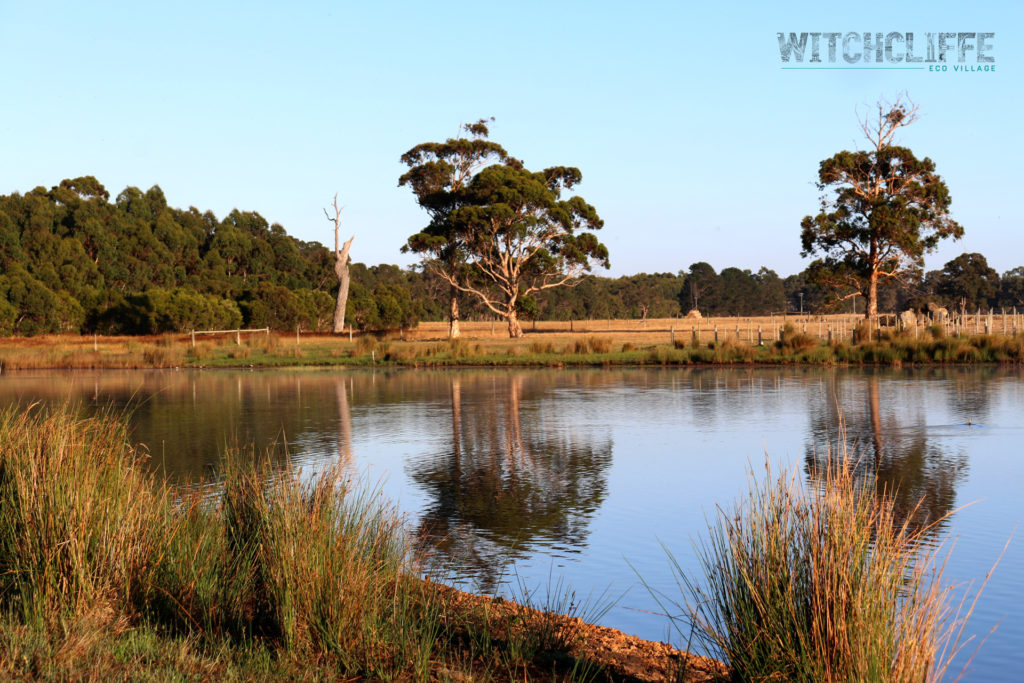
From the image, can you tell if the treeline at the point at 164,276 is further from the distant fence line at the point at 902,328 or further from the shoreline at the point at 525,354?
the shoreline at the point at 525,354

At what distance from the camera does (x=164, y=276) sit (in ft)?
252

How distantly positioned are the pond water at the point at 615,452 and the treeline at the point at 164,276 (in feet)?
96.5

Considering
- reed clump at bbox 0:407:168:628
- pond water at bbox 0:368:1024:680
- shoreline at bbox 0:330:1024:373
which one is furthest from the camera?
shoreline at bbox 0:330:1024:373

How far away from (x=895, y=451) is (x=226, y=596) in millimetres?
10981

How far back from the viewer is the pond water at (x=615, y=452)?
8.39 m

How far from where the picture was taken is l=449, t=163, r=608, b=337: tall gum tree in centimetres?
5747

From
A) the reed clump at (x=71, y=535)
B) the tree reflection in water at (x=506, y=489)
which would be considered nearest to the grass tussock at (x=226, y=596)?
the reed clump at (x=71, y=535)

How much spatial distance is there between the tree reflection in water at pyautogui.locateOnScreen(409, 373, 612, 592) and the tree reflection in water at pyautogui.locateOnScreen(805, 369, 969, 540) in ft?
8.46

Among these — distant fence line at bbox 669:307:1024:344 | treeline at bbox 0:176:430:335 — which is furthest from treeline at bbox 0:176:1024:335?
distant fence line at bbox 669:307:1024:344

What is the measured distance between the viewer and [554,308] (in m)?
120

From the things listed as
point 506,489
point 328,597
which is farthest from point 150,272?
point 328,597

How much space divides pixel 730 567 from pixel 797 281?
164532 millimetres

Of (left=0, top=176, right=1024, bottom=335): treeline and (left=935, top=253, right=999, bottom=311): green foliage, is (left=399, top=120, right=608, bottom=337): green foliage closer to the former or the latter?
(left=0, top=176, right=1024, bottom=335): treeline

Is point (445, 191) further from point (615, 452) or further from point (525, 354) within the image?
point (615, 452)
